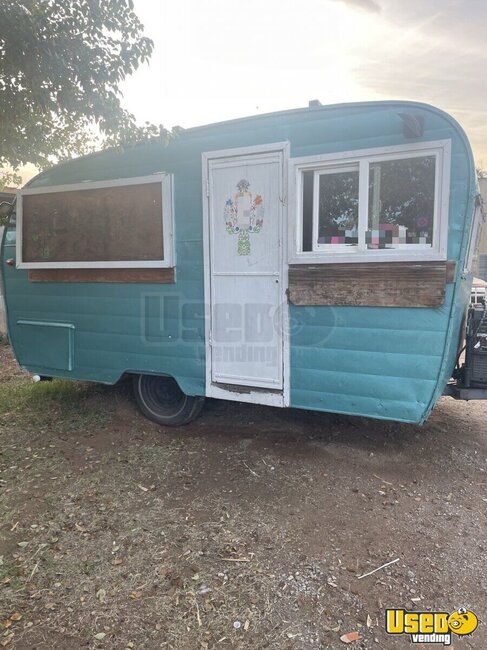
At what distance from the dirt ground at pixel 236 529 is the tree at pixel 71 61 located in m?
2.78

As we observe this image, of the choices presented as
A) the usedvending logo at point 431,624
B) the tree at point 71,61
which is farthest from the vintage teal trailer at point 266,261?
the usedvending logo at point 431,624

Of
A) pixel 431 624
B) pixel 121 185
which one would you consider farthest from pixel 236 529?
pixel 121 185

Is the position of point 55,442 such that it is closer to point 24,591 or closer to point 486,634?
point 24,591

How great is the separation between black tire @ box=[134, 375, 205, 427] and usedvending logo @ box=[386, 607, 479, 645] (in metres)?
2.66

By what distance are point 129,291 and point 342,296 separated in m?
2.00

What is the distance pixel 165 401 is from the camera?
15.9ft

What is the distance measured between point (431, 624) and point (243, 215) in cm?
298

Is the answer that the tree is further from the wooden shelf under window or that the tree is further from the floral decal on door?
the wooden shelf under window

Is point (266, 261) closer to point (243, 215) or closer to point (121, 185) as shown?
point (243, 215)

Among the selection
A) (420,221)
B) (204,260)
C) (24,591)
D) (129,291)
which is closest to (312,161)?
(420,221)

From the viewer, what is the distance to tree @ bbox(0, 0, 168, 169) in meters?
3.46

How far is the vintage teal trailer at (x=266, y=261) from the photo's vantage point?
3398 mm

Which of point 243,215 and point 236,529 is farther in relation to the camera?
point 243,215

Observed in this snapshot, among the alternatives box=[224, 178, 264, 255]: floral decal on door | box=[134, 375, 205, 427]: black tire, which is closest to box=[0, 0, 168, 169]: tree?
box=[224, 178, 264, 255]: floral decal on door
